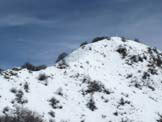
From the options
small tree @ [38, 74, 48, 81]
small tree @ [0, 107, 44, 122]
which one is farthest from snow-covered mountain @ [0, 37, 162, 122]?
small tree @ [0, 107, 44, 122]

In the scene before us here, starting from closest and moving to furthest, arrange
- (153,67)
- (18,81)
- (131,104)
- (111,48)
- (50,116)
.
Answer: (50,116) < (18,81) < (131,104) < (153,67) < (111,48)

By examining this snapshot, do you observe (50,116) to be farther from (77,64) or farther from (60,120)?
(77,64)

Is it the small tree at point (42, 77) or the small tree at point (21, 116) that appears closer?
the small tree at point (21, 116)

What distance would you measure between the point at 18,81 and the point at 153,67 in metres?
25.3

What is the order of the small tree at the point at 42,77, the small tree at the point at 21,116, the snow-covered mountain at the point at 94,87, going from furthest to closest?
the small tree at the point at 42,77, the snow-covered mountain at the point at 94,87, the small tree at the point at 21,116

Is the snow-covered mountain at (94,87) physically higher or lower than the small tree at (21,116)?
higher

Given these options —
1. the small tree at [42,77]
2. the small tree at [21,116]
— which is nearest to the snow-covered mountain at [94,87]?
the small tree at [42,77]

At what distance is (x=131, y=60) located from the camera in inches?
1827

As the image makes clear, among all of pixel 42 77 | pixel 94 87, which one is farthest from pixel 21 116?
pixel 94 87

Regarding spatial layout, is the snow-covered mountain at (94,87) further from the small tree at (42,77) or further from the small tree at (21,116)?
the small tree at (21,116)

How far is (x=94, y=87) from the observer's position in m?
35.8

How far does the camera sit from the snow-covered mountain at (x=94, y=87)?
2836 centimetres

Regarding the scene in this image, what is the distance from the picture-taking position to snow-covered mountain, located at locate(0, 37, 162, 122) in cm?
2836

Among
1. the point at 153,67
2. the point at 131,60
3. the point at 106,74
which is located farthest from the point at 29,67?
the point at 153,67
